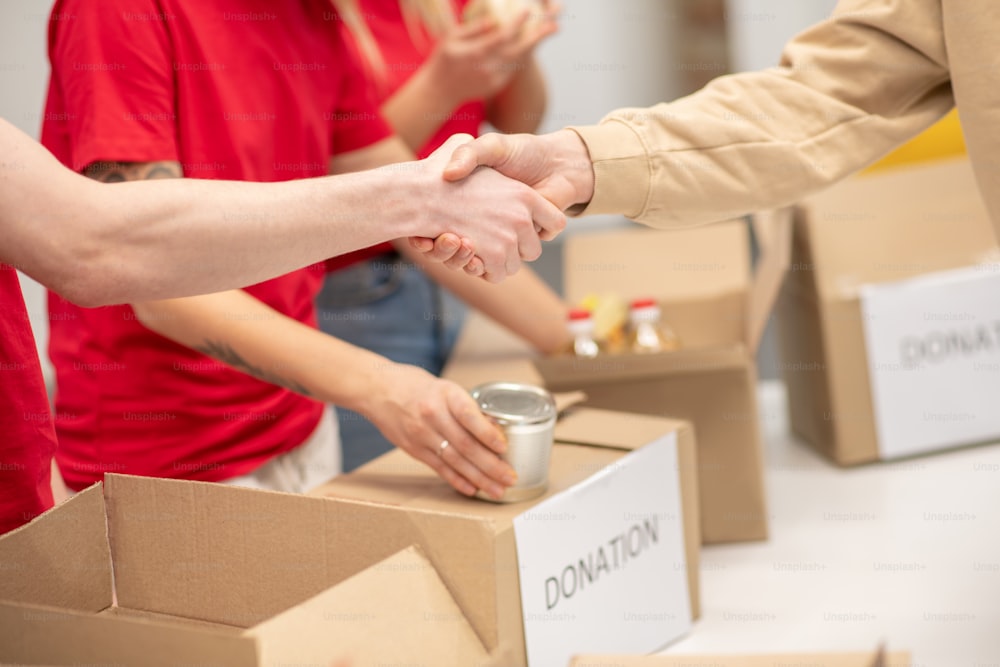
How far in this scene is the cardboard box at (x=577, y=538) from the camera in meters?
0.85

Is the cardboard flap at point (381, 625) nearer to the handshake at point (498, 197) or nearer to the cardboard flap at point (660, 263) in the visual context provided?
the handshake at point (498, 197)

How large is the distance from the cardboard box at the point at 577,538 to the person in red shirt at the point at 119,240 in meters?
0.24

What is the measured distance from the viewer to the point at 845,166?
49.0 inches

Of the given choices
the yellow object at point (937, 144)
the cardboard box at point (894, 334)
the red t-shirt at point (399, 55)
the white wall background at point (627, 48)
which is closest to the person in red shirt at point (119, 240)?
the cardboard box at point (894, 334)

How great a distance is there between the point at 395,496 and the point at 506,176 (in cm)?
36

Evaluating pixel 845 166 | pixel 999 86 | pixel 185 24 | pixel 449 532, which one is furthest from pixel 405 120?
pixel 449 532

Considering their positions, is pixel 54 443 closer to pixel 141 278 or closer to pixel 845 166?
pixel 141 278

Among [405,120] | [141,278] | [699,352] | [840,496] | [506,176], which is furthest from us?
[405,120]

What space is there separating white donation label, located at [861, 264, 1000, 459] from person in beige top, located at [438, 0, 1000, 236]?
1.57 feet

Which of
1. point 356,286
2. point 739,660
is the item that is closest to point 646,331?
point 356,286

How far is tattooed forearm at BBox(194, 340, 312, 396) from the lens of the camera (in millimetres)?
1184

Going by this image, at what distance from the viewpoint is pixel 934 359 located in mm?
1669

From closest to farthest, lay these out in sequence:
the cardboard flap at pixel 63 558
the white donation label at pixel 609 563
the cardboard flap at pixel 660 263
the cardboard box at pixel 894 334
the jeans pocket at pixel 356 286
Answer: the cardboard flap at pixel 63 558, the white donation label at pixel 609 563, the cardboard box at pixel 894 334, the jeans pocket at pixel 356 286, the cardboard flap at pixel 660 263

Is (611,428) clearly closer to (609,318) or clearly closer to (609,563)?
(609,563)
